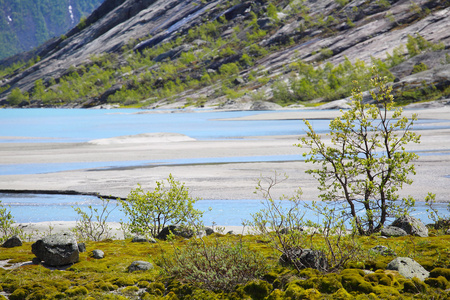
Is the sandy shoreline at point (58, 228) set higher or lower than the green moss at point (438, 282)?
higher

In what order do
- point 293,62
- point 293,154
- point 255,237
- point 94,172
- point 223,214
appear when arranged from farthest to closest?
1. point 293,62
2. point 293,154
3. point 94,172
4. point 223,214
5. point 255,237

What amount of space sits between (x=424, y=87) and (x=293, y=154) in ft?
236

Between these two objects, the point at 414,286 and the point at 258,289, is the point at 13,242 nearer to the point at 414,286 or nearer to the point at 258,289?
the point at 258,289

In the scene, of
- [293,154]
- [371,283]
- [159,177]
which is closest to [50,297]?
[371,283]

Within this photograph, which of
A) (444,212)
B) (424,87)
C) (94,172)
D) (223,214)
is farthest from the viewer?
(424,87)

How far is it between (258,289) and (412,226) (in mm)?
6202

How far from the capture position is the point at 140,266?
1016 centimetres

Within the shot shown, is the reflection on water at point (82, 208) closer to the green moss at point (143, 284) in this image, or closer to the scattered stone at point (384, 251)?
the scattered stone at point (384, 251)

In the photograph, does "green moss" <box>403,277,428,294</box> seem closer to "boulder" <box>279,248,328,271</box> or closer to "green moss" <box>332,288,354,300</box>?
"green moss" <box>332,288,354,300</box>

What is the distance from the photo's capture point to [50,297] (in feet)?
28.3

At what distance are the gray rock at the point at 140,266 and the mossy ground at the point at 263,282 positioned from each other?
144mm

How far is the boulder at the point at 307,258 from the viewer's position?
910cm

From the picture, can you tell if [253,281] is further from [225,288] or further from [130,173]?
[130,173]

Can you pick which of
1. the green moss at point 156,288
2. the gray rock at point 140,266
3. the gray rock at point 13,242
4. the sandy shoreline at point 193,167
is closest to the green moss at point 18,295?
the gray rock at point 140,266
